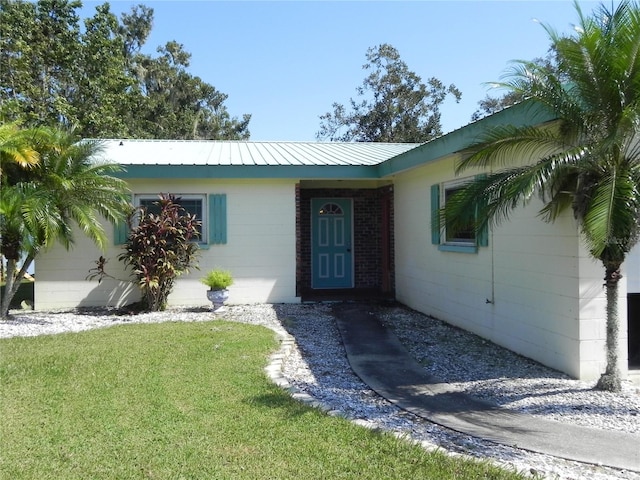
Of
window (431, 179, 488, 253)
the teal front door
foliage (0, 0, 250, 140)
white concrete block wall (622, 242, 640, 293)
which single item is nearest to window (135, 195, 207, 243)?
the teal front door

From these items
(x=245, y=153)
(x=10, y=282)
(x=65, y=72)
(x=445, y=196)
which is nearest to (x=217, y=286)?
(x=10, y=282)

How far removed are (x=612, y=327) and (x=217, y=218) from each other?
7.53 meters

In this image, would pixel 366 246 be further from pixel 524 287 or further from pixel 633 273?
pixel 633 273

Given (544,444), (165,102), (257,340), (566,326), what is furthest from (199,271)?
(165,102)

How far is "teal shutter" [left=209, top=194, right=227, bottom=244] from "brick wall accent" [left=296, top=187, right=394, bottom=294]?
104 inches

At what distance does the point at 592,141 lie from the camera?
195 inches

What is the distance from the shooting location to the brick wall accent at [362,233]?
12750 mm

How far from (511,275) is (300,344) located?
306cm

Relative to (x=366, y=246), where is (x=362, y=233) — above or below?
above

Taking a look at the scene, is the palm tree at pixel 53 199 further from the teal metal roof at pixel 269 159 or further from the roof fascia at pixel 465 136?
the roof fascia at pixel 465 136

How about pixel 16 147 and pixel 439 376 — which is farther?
pixel 16 147

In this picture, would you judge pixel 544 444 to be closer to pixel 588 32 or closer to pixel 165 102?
pixel 588 32

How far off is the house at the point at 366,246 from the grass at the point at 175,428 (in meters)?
2.93

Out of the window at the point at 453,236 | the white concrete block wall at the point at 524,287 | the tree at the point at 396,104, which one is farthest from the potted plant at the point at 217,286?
the tree at the point at 396,104
